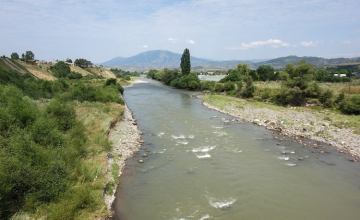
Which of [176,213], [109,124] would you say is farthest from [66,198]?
[109,124]

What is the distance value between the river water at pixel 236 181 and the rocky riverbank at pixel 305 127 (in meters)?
1.66

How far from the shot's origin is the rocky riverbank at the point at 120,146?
38.5 ft

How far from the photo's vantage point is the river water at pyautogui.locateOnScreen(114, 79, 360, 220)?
977cm

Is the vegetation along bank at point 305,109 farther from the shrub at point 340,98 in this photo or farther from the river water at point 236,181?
the river water at point 236,181

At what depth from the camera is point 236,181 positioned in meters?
12.4

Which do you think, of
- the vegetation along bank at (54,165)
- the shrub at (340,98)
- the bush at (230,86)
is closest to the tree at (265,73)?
the bush at (230,86)

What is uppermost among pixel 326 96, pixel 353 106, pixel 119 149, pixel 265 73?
pixel 265 73

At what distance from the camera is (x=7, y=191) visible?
6.99 meters

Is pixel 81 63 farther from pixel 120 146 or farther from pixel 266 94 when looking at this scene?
pixel 120 146

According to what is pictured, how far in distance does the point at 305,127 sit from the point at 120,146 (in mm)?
19668

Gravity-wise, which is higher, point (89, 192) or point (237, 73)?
point (237, 73)

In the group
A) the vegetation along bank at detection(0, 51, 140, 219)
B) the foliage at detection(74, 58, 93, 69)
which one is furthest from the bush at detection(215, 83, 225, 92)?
the foliage at detection(74, 58, 93, 69)

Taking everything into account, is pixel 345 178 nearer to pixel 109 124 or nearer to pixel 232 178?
pixel 232 178

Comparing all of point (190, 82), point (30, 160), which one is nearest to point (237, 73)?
point (190, 82)
